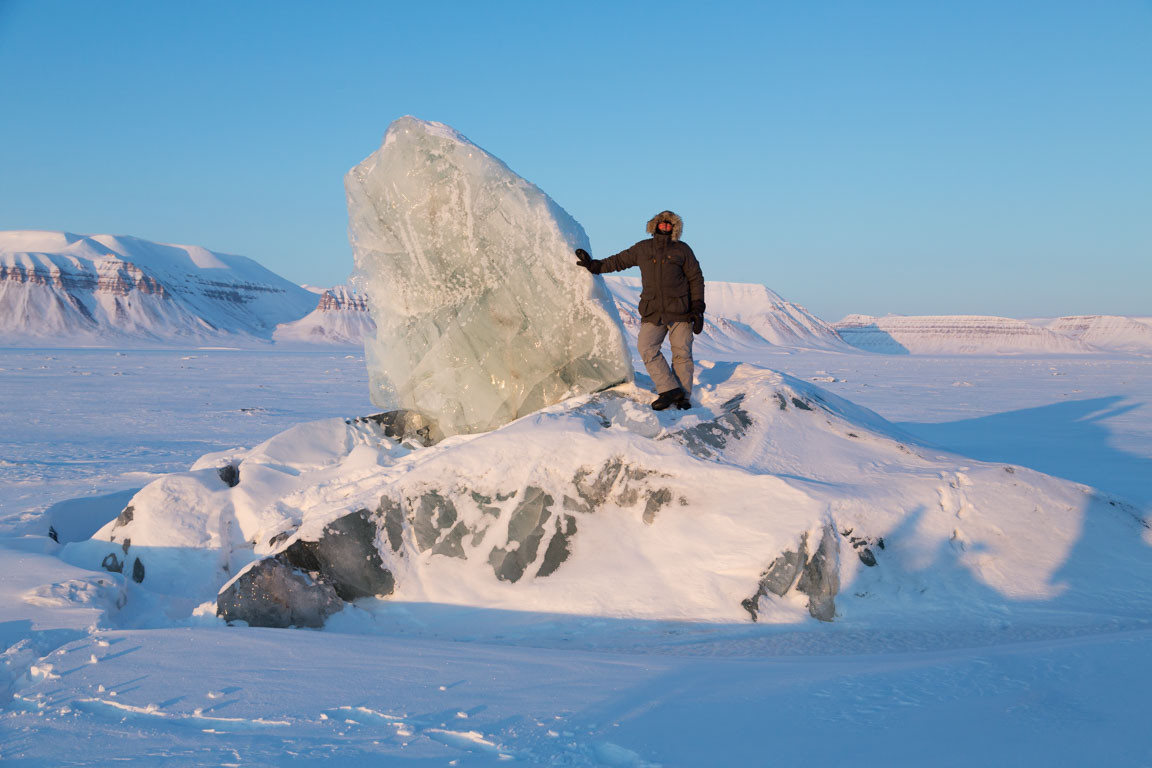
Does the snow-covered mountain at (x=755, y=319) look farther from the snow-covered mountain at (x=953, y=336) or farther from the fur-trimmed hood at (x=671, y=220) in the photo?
the fur-trimmed hood at (x=671, y=220)

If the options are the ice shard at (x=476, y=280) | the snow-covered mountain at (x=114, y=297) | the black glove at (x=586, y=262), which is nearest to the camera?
the black glove at (x=586, y=262)

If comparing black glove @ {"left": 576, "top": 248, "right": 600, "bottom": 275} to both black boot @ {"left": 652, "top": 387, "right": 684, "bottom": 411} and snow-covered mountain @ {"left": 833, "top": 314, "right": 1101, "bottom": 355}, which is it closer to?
black boot @ {"left": 652, "top": 387, "right": 684, "bottom": 411}

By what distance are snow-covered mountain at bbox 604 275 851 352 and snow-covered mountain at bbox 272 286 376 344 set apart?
38.2 m

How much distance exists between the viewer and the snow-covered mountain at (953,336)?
410 ft

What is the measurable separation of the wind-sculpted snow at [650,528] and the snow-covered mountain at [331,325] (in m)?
91.7

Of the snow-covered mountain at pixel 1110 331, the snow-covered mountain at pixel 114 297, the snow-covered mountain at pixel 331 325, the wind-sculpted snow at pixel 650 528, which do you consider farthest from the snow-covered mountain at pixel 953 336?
the wind-sculpted snow at pixel 650 528

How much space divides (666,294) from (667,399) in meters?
0.72

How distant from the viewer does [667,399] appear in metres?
5.25

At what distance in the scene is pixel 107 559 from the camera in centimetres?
492

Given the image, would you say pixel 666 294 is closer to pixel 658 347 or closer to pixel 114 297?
pixel 658 347

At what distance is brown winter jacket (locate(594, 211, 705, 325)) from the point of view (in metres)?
5.18

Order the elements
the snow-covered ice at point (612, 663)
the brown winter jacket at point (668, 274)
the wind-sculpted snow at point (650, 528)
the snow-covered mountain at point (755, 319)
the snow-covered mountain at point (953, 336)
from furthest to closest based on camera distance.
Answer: the snow-covered mountain at point (953, 336) < the snow-covered mountain at point (755, 319) < the brown winter jacket at point (668, 274) < the wind-sculpted snow at point (650, 528) < the snow-covered ice at point (612, 663)

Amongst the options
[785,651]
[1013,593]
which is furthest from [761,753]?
[1013,593]

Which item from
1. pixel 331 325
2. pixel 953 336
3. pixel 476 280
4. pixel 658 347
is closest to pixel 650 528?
pixel 658 347
